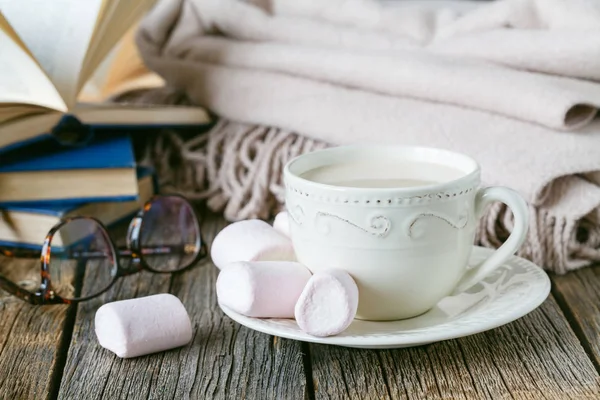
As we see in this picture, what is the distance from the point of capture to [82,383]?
0.61 m

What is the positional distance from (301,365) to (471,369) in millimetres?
136

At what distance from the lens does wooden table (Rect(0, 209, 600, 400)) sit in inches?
23.0

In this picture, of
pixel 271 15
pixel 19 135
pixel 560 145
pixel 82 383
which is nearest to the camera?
pixel 82 383

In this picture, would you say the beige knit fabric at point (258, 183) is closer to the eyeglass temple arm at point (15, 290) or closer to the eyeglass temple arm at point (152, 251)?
the eyeglass temple arm at point (152, 251)

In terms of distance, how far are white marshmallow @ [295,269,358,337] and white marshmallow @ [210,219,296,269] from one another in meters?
0.13

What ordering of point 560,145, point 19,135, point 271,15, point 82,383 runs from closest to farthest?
point 82,383 < point 560,145 < point 19,135 < point 271,15

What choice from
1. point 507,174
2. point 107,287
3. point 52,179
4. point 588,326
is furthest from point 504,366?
point 52,179

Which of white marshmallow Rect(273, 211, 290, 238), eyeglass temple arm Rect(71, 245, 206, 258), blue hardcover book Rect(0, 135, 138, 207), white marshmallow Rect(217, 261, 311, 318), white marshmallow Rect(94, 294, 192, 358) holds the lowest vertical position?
eyeglass temple arm Rect(71, 245, 206, 258)

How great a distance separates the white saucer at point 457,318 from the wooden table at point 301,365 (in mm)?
23

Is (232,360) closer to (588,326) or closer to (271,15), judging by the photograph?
(588,326)

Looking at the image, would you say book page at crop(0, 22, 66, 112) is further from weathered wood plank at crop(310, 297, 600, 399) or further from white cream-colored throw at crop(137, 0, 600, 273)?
weathered wood plank at crop(310, 297, 600, 399)

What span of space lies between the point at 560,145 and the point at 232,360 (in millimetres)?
388

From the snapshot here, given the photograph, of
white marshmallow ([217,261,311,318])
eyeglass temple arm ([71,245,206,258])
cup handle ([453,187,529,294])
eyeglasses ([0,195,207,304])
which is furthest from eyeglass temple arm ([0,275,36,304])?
cup handle ([453,187,529,294])

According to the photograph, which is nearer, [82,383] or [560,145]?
[82,383]
